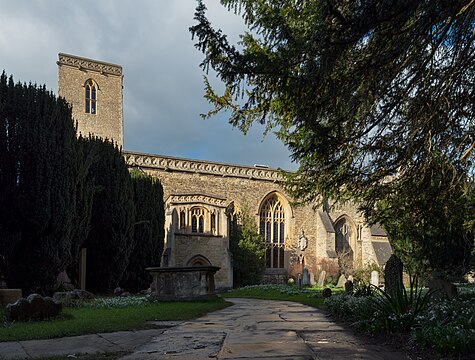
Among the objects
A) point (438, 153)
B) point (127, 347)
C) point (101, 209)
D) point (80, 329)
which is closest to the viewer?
point (127, 347)

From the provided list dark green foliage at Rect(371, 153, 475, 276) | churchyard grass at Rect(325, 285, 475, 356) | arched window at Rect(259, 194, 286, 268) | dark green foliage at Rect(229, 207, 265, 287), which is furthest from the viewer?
arched window at Rect(259, 194, 286, 268)

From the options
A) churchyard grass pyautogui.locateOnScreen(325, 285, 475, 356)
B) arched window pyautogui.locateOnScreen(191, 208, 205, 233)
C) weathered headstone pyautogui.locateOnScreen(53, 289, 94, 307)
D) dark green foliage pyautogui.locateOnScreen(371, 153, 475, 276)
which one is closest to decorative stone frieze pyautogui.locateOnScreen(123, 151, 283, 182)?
arched window pyautogui.locateOnScreen(191, 208, 205, 233)

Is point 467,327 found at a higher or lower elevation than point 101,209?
lower

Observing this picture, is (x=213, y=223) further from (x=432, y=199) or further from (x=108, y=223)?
(x=432, y=199)

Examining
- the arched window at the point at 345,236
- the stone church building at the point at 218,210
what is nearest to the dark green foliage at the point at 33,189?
the stone church building at the point at 218,210

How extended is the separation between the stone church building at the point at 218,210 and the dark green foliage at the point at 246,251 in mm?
745

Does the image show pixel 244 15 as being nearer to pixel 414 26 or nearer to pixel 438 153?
pixel 414 26

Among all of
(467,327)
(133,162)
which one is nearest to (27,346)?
(467,327)

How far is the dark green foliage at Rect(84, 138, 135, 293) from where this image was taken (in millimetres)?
16203

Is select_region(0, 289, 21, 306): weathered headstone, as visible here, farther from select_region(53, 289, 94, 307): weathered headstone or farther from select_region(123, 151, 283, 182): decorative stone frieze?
select_region(123, 151, 283, 182): decorative stone frieze

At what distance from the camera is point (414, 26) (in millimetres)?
5152

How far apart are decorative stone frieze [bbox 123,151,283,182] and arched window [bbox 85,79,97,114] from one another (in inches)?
279

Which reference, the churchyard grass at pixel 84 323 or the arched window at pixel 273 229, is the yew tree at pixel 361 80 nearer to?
the churchyard grass at pixel 84 323

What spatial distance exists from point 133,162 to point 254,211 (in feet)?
26.1
